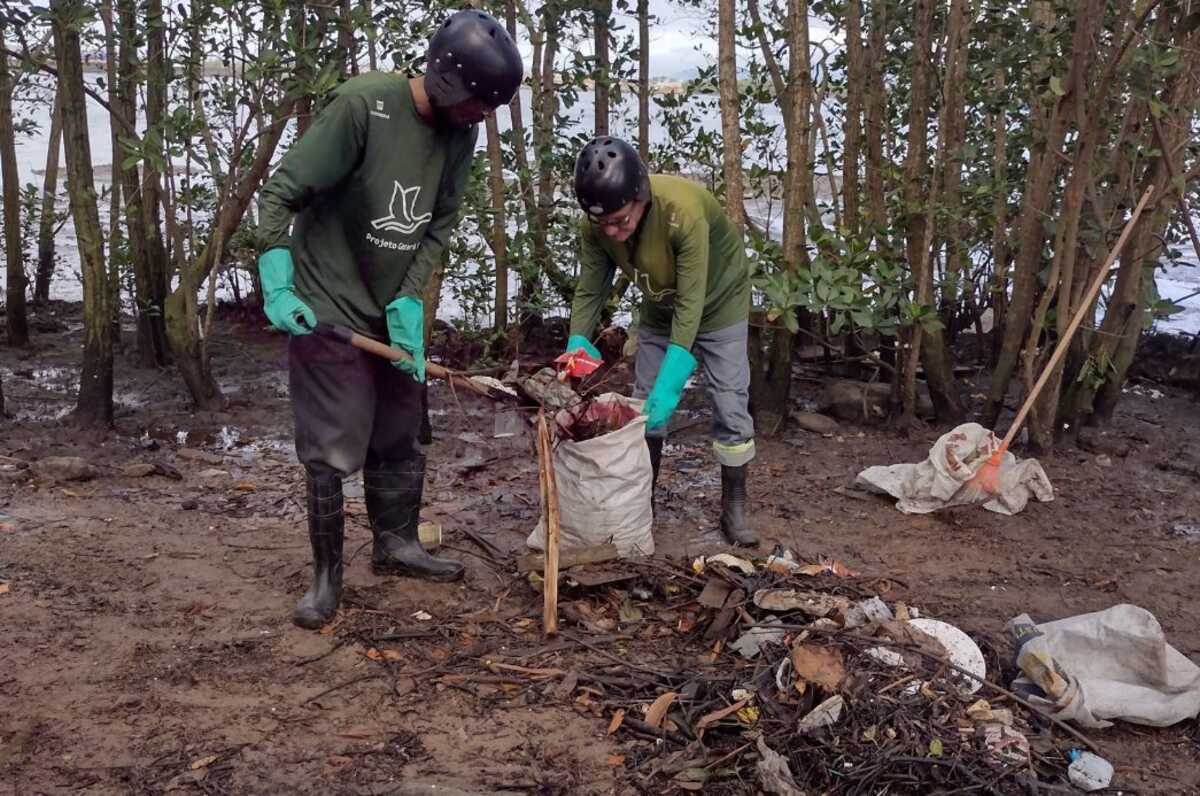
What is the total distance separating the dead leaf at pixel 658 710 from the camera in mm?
3291

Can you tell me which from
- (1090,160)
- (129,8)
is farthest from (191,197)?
(1090,160)

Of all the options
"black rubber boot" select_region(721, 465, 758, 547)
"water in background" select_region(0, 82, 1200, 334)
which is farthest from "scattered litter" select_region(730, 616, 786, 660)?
"water in background" select_region(0, 82, 1200, 334)

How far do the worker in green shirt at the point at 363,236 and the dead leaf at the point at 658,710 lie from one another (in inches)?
46.9

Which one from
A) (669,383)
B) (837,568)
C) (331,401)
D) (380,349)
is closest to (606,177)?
(669,383)

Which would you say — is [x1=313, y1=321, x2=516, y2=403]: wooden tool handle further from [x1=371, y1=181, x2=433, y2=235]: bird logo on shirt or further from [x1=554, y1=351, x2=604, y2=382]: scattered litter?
[x1=371, y1=181, x2=433, y2=235]: bird logo on shirt

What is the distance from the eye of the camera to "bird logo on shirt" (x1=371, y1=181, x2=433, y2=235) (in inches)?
147

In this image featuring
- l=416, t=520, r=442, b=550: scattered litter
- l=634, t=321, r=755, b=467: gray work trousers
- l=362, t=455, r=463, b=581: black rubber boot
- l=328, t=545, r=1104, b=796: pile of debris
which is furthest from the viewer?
l=634, t=321, r=755, b=467: gray work trousers

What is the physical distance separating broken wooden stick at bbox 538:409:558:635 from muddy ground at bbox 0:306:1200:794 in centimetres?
11

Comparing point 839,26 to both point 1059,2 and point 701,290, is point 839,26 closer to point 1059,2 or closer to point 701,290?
point 1059,2

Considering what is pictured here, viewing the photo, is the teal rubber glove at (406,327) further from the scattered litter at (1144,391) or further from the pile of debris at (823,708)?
the scattered litter at (1144,391)

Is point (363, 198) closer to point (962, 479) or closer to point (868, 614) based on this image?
point (868, 614)

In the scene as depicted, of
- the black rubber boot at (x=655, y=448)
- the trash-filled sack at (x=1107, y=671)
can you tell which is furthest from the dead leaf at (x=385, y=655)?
the trash-filled sack at (x=1107, y=671)

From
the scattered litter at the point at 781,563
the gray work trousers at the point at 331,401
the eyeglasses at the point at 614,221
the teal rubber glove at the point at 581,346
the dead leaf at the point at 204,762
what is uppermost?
the eyeglasses at the point at 614,221

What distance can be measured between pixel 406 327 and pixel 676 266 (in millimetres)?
1117
